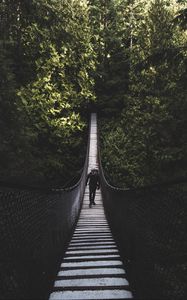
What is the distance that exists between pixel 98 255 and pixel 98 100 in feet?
85.6

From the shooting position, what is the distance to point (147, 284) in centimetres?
379

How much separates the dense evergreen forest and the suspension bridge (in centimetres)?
1069

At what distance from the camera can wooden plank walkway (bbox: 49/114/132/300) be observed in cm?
403

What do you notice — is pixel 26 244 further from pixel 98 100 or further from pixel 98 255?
pixel 98 100

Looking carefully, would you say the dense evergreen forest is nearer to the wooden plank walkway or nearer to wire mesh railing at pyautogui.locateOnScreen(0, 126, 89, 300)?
the wooden plank walkway

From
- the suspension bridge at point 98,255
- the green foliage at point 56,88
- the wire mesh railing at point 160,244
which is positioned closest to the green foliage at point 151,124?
the green foliage at point 56,88

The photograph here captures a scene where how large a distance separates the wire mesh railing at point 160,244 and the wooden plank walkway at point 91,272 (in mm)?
201

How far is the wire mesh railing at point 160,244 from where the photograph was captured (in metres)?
3.14

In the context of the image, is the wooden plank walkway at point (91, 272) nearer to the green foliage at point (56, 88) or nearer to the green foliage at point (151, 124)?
the green foliage at point (151, 124)

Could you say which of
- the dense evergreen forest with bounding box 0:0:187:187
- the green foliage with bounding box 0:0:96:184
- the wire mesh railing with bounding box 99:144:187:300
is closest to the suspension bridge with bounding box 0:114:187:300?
the wire mesh railing with bounding box 99:144:187:300

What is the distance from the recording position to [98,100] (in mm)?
31656

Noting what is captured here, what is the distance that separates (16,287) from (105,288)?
1.48 m

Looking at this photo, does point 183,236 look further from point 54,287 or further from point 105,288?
point 54,287

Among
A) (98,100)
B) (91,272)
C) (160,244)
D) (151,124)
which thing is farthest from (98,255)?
(98,100)
